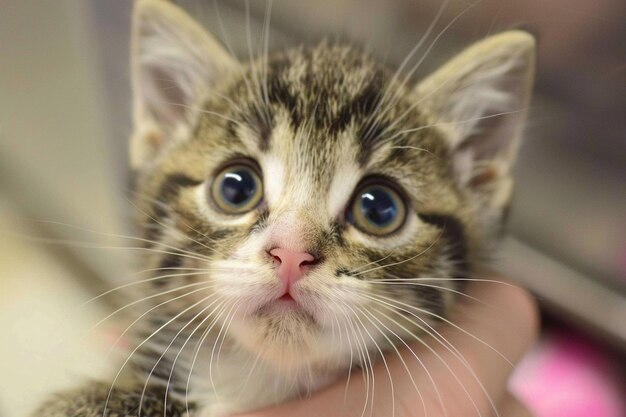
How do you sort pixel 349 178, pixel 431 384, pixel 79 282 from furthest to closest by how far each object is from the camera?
pixel 79 282
pixel 431 384
pixel 349 178

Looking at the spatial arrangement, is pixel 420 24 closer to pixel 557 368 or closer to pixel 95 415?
pixel 95 415

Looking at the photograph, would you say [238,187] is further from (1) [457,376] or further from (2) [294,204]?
(1) [457,376]

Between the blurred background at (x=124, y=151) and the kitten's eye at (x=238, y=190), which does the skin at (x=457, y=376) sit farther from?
the kitten's eye at (x=238, y=190)

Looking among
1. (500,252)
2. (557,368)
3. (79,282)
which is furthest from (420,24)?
(557,368)

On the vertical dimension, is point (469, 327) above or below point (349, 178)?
below

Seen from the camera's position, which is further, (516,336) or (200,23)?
(516,336)

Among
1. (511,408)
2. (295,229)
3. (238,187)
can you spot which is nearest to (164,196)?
(238,187)
